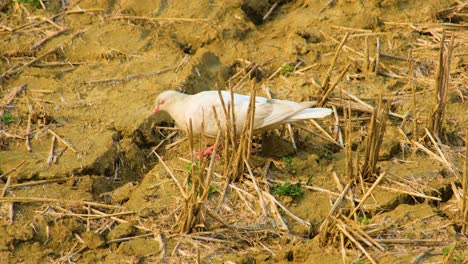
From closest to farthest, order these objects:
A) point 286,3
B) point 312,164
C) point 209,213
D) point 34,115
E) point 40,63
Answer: point 209,213
point 312,164
point 34,115
point 40,63
point 286,3

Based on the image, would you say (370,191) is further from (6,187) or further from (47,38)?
(47,38)

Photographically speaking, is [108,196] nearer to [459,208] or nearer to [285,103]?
[285,103]

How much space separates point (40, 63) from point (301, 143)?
3198 mm

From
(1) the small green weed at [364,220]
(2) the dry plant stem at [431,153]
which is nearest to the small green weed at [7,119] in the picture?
(1) the small green weed at [364,220]

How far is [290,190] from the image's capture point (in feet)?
24.2

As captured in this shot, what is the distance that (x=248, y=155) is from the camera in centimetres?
747

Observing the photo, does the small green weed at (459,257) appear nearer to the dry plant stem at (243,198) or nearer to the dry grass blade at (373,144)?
the dry grass blade at (373,144)

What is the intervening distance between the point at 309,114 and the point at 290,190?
739mm

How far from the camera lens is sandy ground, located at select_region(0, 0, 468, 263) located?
6.84 meters

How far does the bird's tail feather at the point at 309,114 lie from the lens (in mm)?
7630

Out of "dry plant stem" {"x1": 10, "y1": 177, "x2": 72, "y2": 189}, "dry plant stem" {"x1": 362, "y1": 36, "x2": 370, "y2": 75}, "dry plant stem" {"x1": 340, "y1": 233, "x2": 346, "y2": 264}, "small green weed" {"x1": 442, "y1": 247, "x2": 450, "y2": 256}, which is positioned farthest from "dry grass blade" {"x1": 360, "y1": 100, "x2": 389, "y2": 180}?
"dry plant stem" {"x1": 10, "y1": 177, "x2": 72, "y2": 189}

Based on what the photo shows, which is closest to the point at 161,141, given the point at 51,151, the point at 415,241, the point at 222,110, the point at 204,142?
the point at 204,142

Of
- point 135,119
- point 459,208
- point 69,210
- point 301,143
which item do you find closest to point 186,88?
point 135,119

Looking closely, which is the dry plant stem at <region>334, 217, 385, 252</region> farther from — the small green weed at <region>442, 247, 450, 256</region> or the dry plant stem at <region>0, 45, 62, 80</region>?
the dry plant stem at <region>0, 45, 62, 80</region>
